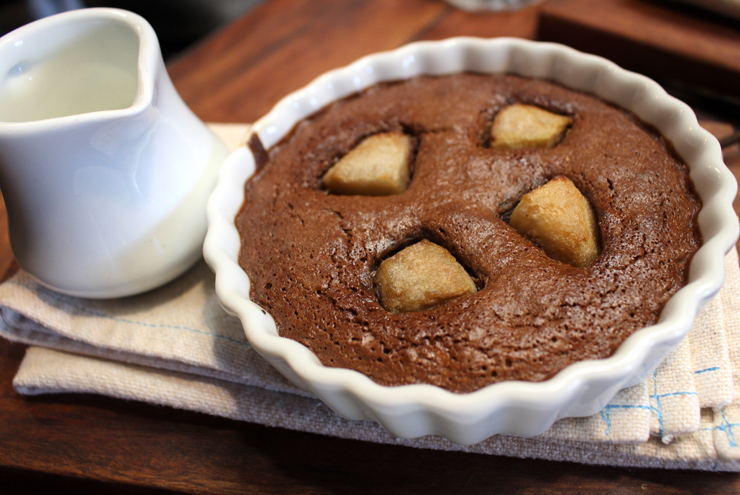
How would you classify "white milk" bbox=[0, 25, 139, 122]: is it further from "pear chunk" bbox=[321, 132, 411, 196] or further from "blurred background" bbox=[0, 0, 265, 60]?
"blurred background" bbox=[0, 0, 265, 60]

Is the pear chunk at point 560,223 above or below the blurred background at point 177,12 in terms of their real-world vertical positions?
above

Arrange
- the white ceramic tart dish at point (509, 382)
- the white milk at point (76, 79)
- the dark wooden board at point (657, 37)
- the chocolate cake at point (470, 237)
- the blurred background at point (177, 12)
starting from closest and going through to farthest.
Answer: the white ceramic tart dish at point (509, 382), the chocolate cake at point (470, 237), the white milk at point (76, 79), the dark wooden board at point (657, 37), the blurred background at point (177, 12)

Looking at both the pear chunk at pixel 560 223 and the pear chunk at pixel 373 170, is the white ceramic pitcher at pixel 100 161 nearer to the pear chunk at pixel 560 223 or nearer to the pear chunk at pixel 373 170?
the pear chunk at pixel 373 170

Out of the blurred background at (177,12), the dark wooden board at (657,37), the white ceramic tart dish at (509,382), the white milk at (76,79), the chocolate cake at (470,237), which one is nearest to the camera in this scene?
the white ceramic tart dish at (509,382)

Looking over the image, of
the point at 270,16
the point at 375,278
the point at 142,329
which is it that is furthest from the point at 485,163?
the point at 270,16

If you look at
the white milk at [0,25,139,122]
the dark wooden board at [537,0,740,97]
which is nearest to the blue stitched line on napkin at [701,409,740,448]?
the dark wooden board at [537,0,740,97]

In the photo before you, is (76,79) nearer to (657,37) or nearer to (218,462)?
(218,462)

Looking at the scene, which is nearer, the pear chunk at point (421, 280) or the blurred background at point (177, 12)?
the pear chunk at point (421, 280)

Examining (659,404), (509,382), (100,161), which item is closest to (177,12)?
(100,161)

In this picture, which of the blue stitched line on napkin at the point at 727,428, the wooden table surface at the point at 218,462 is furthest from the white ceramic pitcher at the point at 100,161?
the blue stitched line on napkin at the point at 727,428
